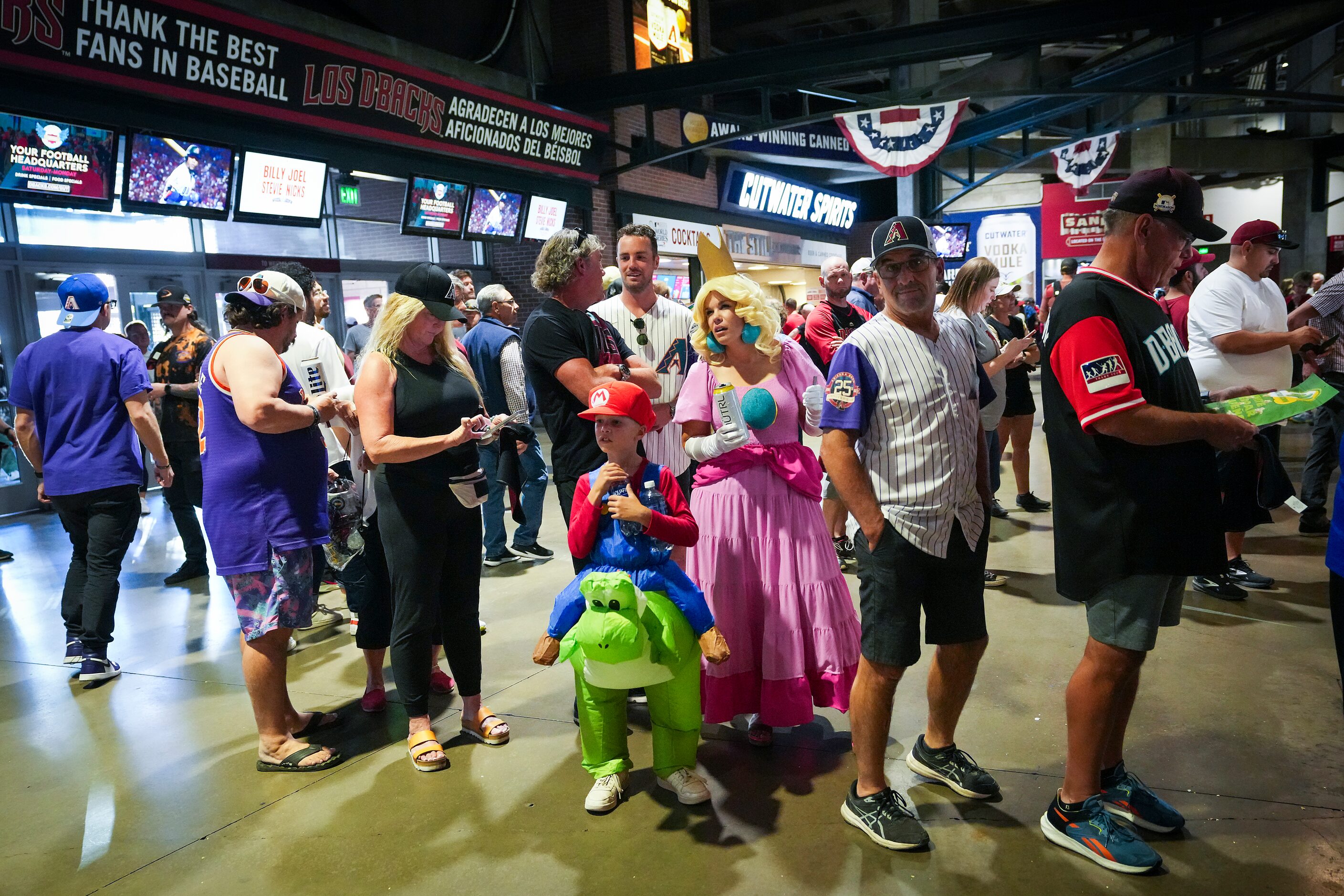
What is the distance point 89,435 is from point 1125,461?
4.71m

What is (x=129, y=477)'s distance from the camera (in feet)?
15.0

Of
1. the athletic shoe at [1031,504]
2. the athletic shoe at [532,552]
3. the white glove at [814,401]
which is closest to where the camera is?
the white glove at [814,401]

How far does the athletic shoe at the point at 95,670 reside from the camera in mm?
4398

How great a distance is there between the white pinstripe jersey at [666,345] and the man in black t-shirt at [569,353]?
341 mm

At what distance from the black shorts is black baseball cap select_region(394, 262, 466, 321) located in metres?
1.76

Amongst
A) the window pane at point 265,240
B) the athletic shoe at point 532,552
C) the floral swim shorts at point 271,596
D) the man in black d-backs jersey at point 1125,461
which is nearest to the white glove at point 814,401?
the man in black d-backs jersey at point 1125,461

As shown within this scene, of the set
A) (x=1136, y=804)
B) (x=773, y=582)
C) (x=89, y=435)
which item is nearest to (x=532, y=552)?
(x=89, y=435)

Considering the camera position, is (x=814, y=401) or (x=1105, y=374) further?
(x=814, y=401)

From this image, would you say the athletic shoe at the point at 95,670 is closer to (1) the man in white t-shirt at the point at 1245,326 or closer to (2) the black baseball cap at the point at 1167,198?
(2) the black baseball cap at the point at 1167,198

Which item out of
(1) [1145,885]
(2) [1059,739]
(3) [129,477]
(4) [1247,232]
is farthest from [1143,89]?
(3) [129,477]

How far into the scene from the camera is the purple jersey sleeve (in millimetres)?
2578

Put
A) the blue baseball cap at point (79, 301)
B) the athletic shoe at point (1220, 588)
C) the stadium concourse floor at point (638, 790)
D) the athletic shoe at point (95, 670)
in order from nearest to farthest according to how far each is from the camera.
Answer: the stadium concourse floor at point (638, 790) → the athletic shoe at point (95, 670) → the blue baseball cap at point (79, 301) → the athletic shoe at point (1220, 588)

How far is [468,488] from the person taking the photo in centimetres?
332

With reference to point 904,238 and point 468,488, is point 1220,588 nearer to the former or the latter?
point 904,238
